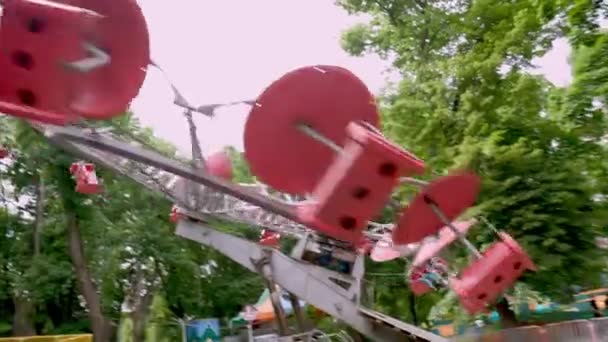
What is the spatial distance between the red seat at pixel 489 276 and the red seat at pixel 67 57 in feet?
13.1

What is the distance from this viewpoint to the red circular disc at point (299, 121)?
411 cm

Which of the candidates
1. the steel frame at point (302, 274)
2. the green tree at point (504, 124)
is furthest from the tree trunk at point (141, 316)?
the steel frame at point (302, 274)

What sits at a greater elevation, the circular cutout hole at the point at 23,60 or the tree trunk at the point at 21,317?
the tree trunk at the point at 21,317

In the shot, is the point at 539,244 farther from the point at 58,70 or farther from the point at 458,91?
the point at 58,70

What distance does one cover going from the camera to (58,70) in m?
3.45

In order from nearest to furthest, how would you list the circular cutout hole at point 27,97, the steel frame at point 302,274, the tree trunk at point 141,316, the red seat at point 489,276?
the circular cutout hole at point 27,97
the red seat at point 489,276
the steel frame at point 302,274
the tree trunk at point 141,316

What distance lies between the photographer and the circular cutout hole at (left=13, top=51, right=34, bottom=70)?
10.9 ft

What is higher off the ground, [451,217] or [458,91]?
[458,91]

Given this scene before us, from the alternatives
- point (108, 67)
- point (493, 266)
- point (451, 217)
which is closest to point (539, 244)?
point (493, 266)

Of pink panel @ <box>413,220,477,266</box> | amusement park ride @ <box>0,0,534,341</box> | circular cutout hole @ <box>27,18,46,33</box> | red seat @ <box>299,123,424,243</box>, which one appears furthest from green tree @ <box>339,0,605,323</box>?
circular cutout hole @ <box>27,18,46,33</box>

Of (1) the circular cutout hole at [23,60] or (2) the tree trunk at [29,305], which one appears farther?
(2) the tree trunk at [29,305]

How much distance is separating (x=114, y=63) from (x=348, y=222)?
155 cm

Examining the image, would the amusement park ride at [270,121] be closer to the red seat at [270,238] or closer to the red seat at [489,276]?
the red seat at [489,276]

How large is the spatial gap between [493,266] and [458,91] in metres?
9.23
